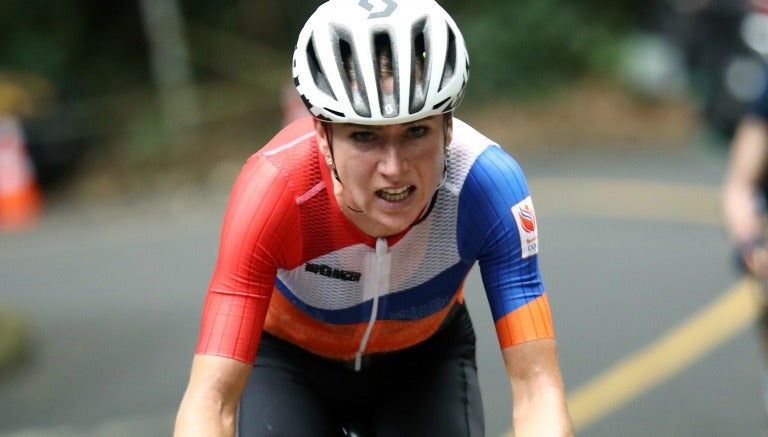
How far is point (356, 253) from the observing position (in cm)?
330

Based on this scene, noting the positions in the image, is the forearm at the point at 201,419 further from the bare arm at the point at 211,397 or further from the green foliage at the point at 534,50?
the green foliage at the point at 534,50

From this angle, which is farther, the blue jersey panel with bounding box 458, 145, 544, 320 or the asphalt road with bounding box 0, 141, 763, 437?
the asphalt road with bounding box 0, 141, 763, 437

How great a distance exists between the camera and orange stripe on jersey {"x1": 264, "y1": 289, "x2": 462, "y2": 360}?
11.7 feet

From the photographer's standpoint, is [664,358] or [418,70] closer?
[418,70]

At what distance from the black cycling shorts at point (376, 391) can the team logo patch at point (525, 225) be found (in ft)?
1.98

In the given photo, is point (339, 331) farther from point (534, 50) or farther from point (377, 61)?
point (534, 50)

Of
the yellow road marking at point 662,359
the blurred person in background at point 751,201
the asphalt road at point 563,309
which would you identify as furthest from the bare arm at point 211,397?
the asphalt road at point 563,309

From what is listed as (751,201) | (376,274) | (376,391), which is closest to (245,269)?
(376,274)

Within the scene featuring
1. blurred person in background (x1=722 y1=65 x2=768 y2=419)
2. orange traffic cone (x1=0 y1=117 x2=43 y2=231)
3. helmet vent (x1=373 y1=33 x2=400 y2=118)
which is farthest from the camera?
orange traffic cone (x1=0 y1=117 x2=43 y2=231)

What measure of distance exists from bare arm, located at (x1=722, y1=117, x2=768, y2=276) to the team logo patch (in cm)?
225

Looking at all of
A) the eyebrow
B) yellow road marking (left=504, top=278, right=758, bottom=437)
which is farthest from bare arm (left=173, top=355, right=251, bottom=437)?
yellow road marking (left=504, top=278, right=758, bottom=437)

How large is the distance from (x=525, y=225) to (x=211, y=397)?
981 millimetres

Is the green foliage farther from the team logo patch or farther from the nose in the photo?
the nose

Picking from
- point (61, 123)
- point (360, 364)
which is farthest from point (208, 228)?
point (360, 364)
